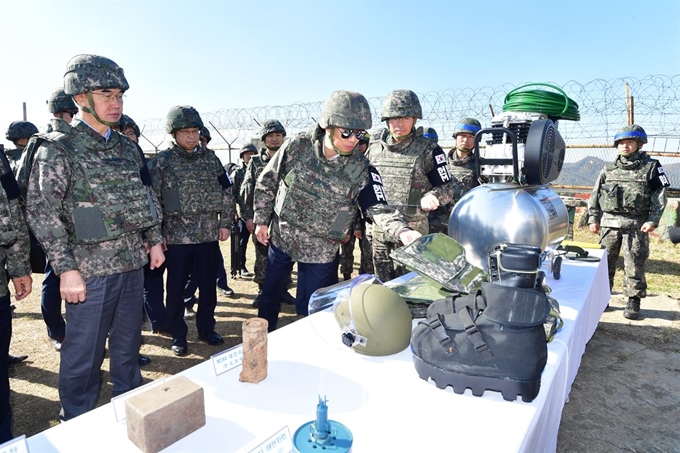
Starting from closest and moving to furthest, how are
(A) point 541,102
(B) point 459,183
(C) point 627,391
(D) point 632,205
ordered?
(A) point 541,102, (C) point 627,391, (D) point 632,205, (B) point 459,183

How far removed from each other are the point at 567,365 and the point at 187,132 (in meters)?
3.28

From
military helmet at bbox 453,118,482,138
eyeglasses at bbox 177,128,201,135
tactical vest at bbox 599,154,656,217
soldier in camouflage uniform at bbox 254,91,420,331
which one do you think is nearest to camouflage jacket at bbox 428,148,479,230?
military helmet at bbox 453,118,482,138

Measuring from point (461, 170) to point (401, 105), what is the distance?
2511 mm

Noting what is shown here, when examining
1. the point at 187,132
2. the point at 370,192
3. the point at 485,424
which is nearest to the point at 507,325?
the point at 485,424

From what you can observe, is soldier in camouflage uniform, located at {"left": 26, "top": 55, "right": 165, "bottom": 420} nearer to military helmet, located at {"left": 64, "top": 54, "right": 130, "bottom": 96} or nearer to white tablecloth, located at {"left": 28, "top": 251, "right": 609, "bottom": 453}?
military helmet, located at {"left": 64, "top": 54, "right": 130, "bottom": 96}

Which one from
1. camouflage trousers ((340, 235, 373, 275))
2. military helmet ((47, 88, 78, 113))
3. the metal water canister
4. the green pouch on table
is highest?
military helmet ((47, 88, 78, 113))

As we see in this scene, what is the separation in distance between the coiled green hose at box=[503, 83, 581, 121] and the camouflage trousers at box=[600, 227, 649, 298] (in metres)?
2.92

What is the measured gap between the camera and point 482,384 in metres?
1.38

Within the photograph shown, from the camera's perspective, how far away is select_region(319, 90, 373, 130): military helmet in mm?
2609

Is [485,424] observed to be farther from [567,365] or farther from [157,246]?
[157,246]

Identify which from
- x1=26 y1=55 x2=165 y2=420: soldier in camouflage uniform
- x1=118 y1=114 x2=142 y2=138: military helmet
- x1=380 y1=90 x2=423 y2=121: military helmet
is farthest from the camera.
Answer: x1=118 y1=114 x2=142 y2=138: military helmet

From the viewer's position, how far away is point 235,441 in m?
1.13

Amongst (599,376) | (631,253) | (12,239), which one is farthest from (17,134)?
(631,253)

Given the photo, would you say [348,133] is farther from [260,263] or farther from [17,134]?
[17,134]
